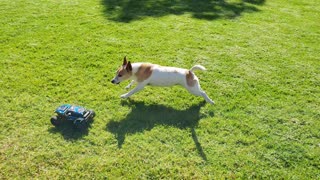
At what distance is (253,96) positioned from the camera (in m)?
6.59

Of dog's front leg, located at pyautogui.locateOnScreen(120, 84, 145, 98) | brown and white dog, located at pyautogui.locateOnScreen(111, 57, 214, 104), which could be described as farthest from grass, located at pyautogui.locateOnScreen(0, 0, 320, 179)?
brown and white dog, located at pyautogui.locateOnScreen(111, 57, 214, 104)

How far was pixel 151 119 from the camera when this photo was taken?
573 cm

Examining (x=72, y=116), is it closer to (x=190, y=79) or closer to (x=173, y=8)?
(x=190, y=79)

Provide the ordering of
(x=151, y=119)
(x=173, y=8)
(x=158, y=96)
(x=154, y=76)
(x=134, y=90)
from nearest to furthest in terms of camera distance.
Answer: (x=151, y=119)
(x=154, y=76)
(x=134, y=90)
(x=158, y=96)
(x=173, y=8)

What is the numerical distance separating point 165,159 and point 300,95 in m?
3.41

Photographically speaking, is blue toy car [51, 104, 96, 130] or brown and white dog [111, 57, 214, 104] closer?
blue toy car [51, 104, 96, 130]

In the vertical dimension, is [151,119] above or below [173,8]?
below

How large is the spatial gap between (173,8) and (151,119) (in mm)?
6445

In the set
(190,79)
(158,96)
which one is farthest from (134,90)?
(190,79)

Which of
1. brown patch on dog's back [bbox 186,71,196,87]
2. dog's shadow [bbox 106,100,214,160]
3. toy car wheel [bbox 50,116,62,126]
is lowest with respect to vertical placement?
dog's shadow [bbox 106,100,214,160]

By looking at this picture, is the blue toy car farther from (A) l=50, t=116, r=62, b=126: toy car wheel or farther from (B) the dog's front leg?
(B) the dog's front leg

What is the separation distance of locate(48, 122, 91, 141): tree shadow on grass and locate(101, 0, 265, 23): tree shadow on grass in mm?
5240

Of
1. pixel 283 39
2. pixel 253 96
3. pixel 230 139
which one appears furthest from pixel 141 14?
pixel 230 139

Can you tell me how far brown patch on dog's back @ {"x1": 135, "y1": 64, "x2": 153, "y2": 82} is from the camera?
587 cm
